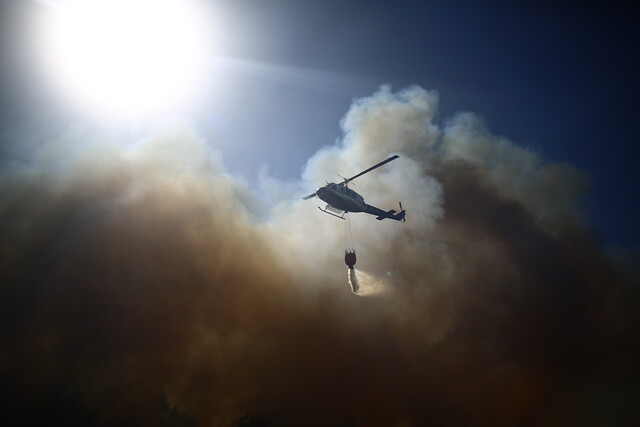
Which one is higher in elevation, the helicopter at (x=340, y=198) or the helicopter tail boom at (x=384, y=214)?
the helicopter tail boom at (x=384, y=214)

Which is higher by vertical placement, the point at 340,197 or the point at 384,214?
the point at 384,214

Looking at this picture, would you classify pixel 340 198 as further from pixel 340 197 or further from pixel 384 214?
pixel 384 214

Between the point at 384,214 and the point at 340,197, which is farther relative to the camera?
the point at 384,214

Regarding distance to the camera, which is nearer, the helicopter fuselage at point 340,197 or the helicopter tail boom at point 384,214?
the helicopter fuselage at point 340,197

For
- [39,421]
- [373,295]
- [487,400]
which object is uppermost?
[373,295]

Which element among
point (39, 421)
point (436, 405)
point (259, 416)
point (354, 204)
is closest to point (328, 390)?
point (259, 416)

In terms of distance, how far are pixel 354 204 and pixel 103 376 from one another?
85.6 ft

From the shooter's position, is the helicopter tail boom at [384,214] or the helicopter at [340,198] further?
the helicopter tail boom at [384,214]

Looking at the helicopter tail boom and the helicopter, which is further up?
the helicopter tail boom

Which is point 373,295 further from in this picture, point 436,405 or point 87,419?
point 87,419

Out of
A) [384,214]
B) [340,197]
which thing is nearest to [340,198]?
[340,197]

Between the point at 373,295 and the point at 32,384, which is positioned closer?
the point at 32,384

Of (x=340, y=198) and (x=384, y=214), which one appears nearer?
(x=340, y=198)

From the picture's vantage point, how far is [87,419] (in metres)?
26.9
